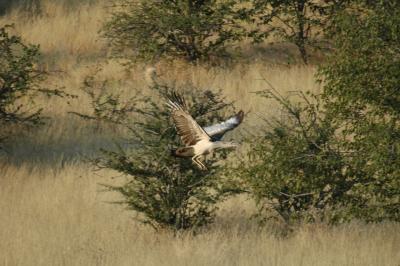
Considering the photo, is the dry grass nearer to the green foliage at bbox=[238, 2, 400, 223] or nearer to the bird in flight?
the green foliage at bbox=[238, 2, 400, 223]

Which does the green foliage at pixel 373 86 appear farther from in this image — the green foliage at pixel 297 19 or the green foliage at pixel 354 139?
the green foliage at pixel 297 19

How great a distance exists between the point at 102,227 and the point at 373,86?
11.3 feet

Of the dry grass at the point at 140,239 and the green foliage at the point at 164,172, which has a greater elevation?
the green foliage at the point at 164,172

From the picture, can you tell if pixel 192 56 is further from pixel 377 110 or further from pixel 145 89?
pixel 377 110

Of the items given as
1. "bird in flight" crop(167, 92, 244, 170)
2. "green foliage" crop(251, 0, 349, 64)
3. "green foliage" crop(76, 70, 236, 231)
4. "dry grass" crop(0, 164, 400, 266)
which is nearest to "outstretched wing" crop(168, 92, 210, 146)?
"bird in flight" crop(167, 92, 244, 170)

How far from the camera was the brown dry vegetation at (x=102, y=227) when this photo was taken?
9.16m

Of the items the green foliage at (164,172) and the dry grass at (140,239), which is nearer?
the dry grass at (140,239)

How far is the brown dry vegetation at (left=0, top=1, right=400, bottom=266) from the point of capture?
9.16 meters

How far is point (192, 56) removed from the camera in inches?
788

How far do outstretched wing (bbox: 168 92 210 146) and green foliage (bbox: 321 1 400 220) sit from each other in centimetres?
136

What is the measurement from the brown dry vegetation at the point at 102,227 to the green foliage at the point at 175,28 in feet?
6.87

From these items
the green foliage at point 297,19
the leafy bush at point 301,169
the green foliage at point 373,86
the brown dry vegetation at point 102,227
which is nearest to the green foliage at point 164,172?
the brown dry vegetation at point 102,227

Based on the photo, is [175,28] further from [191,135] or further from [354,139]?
[191,135]

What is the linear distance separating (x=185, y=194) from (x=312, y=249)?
1.67 m
